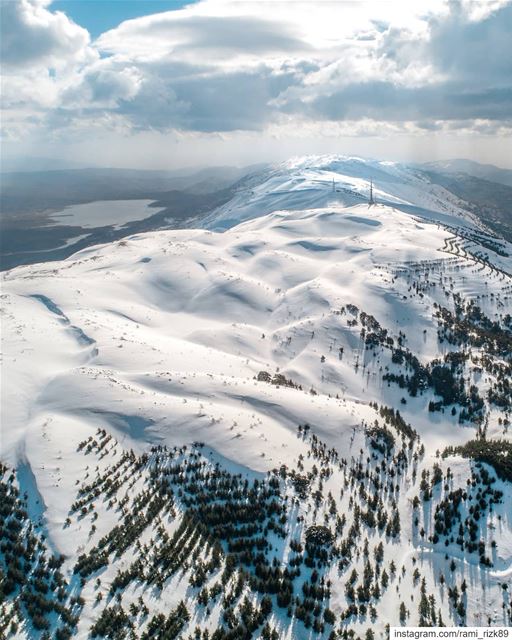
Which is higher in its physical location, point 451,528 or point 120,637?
point 120,637

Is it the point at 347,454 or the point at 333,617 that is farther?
the point at 347,454

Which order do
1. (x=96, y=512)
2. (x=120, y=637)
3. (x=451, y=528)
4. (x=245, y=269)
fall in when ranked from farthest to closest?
(x=245, y=269) → (x=451, y=528) → (x=96, y=512) → (x=120, y=637)

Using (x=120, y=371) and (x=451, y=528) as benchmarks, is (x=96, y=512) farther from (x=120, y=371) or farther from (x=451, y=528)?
(x=451, y=528)

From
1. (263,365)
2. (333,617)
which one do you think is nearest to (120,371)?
(263,365)

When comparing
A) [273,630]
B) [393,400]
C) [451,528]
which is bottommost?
[393,400]

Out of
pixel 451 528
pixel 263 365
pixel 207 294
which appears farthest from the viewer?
pixel 207 294

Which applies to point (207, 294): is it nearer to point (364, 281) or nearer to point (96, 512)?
point (364, 281)
